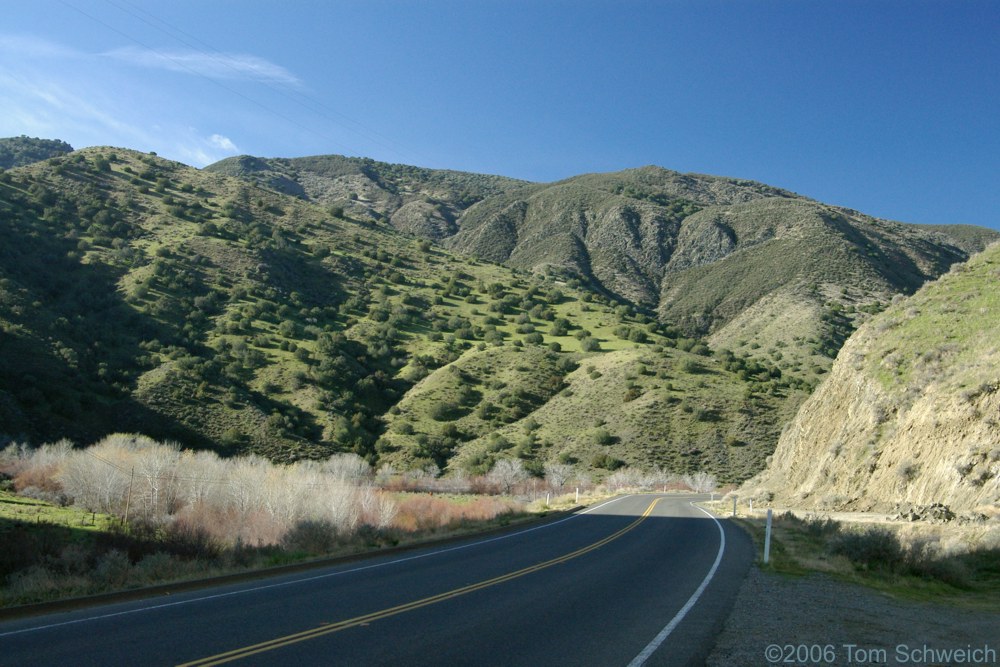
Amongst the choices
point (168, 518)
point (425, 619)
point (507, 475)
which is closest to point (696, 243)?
point (507, 475)

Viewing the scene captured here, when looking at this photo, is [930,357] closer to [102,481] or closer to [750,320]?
[102,481]

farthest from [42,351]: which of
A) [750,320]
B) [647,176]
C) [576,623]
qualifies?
[647,176]

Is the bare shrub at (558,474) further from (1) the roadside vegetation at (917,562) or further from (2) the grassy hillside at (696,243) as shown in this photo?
(1) the roadside vegetation at (917,562)

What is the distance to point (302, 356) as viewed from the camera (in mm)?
62125

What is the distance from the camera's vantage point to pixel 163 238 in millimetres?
74375

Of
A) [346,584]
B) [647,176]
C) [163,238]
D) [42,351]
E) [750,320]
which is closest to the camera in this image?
[346,584]

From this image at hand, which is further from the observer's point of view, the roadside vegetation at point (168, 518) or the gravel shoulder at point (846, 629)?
the roadside vegetation at point (168, 518)

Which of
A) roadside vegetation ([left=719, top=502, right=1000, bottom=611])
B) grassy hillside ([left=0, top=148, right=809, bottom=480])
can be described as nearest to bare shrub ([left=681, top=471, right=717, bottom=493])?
grassy hillside ([left=0, top=148, right=809, bottom=480])

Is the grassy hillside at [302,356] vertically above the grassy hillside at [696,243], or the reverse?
the grassy hillside at [696,243]

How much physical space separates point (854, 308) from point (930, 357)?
5949 cm

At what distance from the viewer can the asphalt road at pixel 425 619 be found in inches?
275

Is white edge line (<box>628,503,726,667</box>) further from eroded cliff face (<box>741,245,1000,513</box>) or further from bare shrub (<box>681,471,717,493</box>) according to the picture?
bare shrub (<box>681,471,717,493</box>)

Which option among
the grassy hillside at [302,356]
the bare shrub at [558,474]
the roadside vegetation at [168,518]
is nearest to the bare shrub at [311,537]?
the roadside vegetation at [168,518]

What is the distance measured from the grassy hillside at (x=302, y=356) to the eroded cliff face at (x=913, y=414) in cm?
1961
